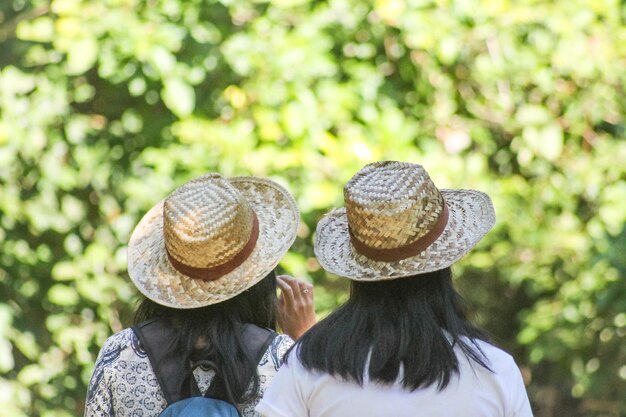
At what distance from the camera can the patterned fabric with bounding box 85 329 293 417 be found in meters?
2.54

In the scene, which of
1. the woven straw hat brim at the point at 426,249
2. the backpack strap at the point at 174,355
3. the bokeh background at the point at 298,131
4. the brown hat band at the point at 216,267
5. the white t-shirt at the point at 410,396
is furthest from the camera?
the bokeh background at the point at 298,131

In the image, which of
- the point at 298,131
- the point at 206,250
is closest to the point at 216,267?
the point at 206,250

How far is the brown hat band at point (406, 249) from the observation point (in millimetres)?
2352

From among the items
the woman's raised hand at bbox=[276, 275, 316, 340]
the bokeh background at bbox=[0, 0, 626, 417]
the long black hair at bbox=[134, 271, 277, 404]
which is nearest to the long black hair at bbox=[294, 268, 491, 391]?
the long black hair at bbox=[134, 271, 277, 404]

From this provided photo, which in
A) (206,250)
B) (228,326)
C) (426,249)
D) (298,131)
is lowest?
(298,131)

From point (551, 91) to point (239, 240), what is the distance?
2758mm

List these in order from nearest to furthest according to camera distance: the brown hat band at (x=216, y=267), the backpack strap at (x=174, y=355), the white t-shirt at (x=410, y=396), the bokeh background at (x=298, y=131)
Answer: the white t-shirt at (x=410, y=396), the backpack strap at (x=174, y=355), the brown hat band at (x=216, y=267), the bokeh background at (x=298, y=131)

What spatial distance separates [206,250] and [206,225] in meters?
0.06

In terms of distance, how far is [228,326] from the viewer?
2.60 meters

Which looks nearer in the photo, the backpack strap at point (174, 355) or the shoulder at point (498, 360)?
the shoulder at point (498, 360)

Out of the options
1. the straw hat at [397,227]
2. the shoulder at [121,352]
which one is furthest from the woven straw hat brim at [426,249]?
the shoulder at [121,352]

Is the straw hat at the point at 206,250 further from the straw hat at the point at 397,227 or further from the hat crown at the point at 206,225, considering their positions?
the straw hat at the point at 397,227

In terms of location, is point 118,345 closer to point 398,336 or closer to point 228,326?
point 228,326

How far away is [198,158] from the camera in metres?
4.65
